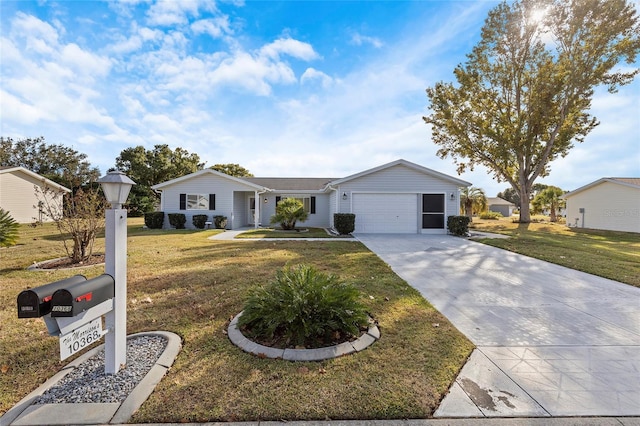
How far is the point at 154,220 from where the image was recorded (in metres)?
16.6

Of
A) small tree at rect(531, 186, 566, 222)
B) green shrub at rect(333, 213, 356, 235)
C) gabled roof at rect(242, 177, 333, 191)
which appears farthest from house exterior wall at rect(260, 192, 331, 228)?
small tree at rect(531, 186, 566, 222)

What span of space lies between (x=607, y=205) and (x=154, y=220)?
1193 inches

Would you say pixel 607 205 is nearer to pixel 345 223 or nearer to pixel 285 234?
pixel 345 223

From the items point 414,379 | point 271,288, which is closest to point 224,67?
point 271,288

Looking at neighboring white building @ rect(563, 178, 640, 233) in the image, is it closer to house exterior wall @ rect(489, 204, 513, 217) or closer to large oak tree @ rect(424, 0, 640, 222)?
large oak tree @ rect(424, 0, 640, 222)

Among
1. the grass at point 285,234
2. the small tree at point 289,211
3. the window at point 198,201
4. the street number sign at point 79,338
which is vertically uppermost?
the window at point 198,201

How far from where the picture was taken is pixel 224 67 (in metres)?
10.6

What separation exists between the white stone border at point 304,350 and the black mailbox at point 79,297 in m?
1.35

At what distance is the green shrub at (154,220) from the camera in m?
16.5

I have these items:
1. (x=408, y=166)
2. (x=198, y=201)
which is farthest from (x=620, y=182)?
(x=198, y=201)

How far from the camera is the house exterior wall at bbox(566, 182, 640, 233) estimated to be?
57.9 feet

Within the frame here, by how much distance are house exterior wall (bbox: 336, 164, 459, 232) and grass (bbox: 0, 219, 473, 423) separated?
30.5ft

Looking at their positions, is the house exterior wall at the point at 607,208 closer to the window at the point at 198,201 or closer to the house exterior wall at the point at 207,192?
the house exterior wall at the point at 207,192

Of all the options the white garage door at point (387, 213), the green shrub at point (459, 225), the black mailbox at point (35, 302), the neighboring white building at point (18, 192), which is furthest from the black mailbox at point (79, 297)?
the neighboring white building at point (18, 192)
